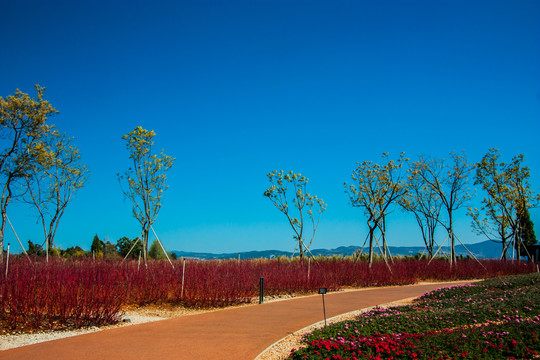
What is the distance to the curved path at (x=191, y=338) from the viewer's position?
19.7 ft

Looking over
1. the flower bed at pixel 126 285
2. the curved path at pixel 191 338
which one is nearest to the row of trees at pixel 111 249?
the flower bed at pixel 126 285

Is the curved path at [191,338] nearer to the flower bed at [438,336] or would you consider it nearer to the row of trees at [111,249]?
the flower bed at [438,336]

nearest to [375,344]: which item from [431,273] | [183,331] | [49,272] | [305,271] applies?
[183,331]

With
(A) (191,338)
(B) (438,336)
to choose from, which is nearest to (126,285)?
(A) (191,338)

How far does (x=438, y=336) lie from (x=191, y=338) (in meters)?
4.02

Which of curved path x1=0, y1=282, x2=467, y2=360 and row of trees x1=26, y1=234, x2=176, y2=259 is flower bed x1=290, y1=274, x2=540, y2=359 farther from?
row of trees x1=26, y1=234, x2=176, y2=259

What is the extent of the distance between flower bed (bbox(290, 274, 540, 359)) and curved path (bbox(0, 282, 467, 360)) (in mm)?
1137

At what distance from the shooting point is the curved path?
6004 mm

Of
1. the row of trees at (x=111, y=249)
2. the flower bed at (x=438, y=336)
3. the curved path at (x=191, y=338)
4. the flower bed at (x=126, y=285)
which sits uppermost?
the row of trees at (x=111, y=249)

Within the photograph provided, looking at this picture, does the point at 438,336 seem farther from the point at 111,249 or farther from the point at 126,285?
the point at 111,249

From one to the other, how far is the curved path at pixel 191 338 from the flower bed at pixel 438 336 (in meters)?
1.14

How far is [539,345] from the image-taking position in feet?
17.9

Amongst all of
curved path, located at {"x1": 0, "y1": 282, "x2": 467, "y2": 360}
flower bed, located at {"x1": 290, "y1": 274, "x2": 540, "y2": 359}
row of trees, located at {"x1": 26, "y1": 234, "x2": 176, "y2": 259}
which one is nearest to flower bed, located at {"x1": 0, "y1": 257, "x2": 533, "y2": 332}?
curved path, located at {"x1": 0, "y1": 282, "x2": 467, "y2": 360}

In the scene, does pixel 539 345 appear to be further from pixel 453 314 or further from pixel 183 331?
pixel 183 331
